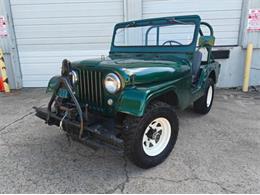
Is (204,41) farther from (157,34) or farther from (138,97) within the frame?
(138,97)

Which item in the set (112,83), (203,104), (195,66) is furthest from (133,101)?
(203,104)

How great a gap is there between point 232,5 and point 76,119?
16.5ft

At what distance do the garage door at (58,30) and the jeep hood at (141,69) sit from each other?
3.54 metres

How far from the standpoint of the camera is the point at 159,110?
219 centimetres

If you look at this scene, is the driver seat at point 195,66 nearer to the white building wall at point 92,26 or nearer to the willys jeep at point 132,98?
the willys jeep at point 132,98

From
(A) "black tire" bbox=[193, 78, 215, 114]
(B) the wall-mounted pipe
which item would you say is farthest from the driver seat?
(B) the wall-mounted pipe

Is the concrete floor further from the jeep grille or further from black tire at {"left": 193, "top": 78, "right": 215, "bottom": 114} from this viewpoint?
the jeep grille

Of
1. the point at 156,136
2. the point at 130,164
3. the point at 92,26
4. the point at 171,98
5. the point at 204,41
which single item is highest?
the point at 92,26

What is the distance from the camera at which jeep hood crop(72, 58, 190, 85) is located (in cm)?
213

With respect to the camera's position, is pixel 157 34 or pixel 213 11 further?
pixel 213 11

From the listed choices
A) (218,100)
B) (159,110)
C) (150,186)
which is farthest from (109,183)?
(218,100)

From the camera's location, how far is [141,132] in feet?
6.76

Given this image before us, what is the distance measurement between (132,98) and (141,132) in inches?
13.7

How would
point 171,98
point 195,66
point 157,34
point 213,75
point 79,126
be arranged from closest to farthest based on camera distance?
1. point 79,126
2. point 171,98
3. point 195,66
4. point 157,34
5. point 213,75
